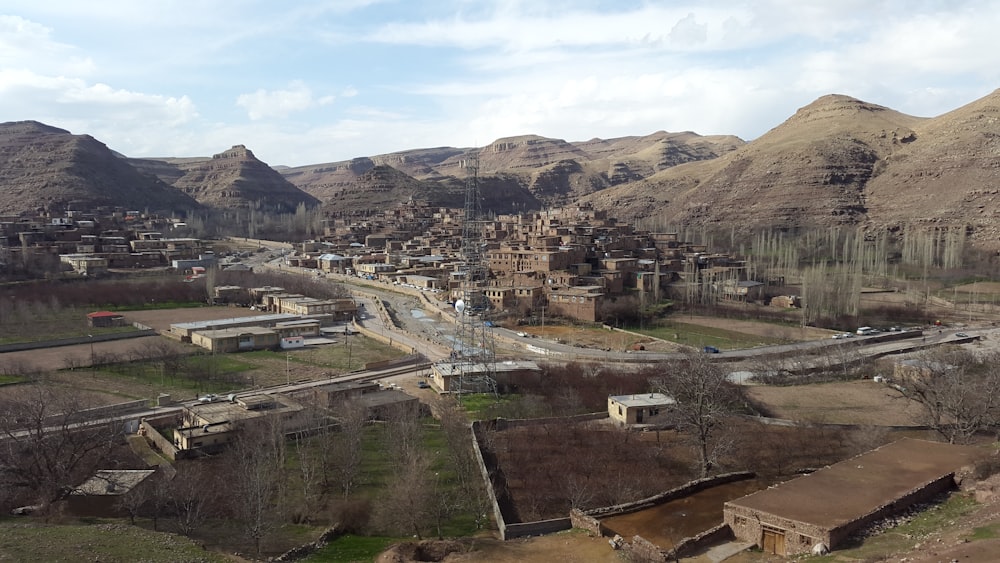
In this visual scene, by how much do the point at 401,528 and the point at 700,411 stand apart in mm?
11275

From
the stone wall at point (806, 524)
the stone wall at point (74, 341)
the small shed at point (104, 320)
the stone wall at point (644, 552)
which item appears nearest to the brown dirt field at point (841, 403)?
the stone wall at point (806, 524)

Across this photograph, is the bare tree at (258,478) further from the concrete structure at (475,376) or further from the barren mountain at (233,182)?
the barren mountain at (233,182)

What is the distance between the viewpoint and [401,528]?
20.6 metres

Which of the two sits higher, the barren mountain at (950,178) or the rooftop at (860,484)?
the barren mountain at (950,178)

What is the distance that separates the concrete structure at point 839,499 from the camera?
628 inches

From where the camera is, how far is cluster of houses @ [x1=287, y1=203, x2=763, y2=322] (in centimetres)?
5981

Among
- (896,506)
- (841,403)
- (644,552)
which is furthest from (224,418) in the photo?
(841,403)

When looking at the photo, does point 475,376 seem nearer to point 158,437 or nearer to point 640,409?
point 640,409

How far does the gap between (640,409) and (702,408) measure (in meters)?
4.71

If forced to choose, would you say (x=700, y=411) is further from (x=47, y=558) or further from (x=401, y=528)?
(x=47, y=558)

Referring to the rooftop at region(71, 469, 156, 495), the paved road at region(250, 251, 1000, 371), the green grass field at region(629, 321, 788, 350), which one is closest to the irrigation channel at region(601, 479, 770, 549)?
Answer: the rooftop at region(71, 469, 156, 495)

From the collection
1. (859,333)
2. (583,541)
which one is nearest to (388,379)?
(583,541)

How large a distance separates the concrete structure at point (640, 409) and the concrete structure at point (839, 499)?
10227 millimetres

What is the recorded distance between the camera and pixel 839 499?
1758 centimetres
